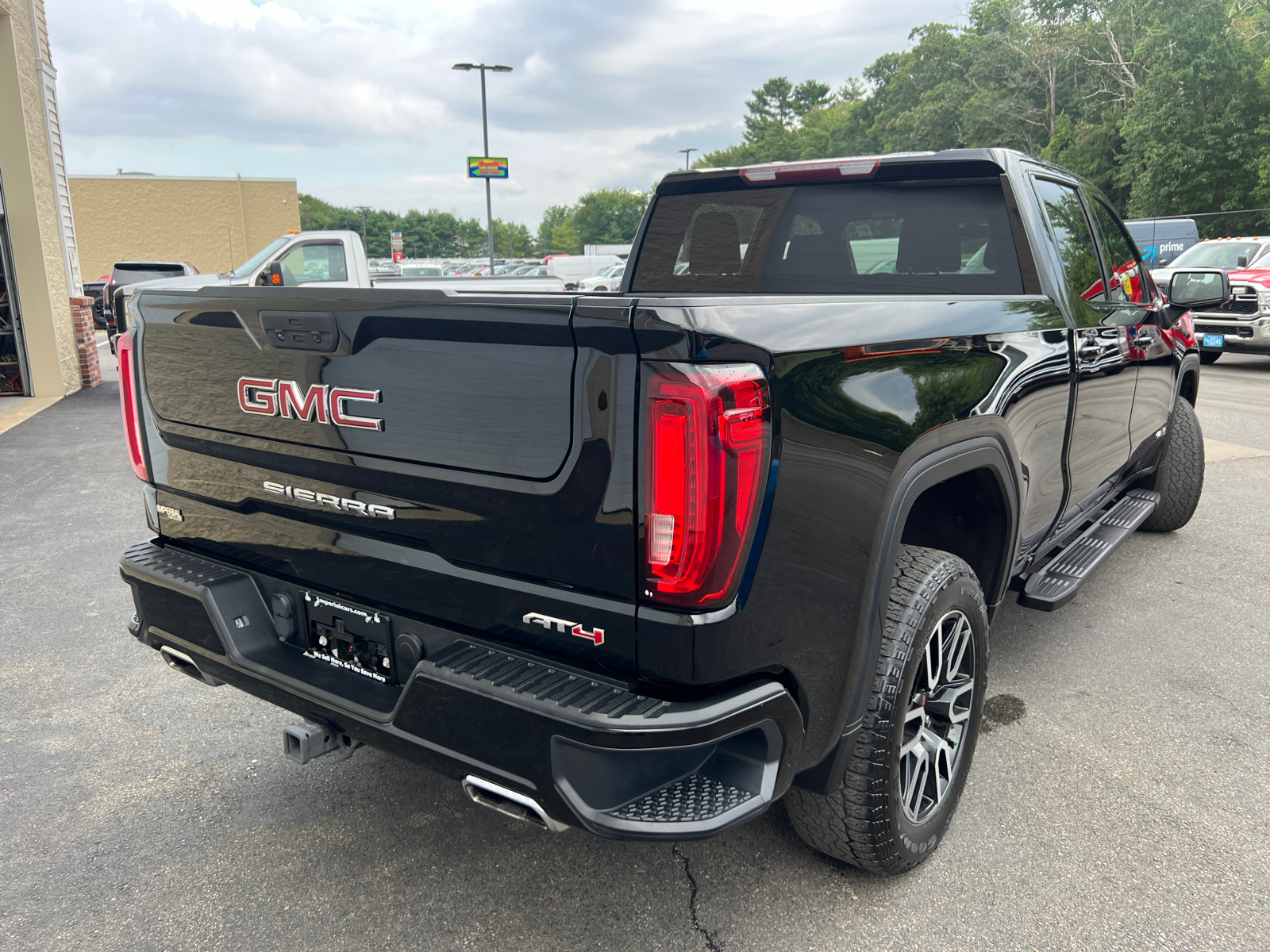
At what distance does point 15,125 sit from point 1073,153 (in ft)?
134

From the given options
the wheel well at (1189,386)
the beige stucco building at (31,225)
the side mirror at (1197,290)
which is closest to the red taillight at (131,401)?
the side mirror at (1197,290)

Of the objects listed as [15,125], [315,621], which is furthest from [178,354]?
[15,125]

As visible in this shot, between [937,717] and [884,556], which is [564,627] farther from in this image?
[937,717]

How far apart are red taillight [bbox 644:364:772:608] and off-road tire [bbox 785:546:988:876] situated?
665mm

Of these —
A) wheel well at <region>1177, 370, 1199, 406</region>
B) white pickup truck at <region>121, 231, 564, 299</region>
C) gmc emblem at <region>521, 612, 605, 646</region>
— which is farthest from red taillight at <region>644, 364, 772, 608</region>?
white pickup truck at <region>121, 231, 564, 299</region>

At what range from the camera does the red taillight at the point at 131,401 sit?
2.63 metres

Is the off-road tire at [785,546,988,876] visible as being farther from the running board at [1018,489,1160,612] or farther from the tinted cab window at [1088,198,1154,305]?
the tinted cab window at [1088,198,1154,305]

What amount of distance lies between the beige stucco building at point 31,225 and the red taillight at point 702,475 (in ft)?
40.6

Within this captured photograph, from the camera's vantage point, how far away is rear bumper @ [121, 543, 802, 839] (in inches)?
67.5

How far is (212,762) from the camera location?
3016mm

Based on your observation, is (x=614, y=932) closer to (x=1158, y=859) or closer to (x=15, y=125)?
(x=1158, y=859)

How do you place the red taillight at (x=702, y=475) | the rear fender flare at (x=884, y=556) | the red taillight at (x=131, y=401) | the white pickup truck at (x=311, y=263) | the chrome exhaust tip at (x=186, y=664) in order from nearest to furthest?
1. the red taillight at (x=702, y=475)
2. the rear fender flare at (x=884, y=556)
3. the chrome exhaust tip at (x=186, y=664)
4. the red taillight at (x=131, y=401)
5. the white pickup truck at (x=311, y=263)

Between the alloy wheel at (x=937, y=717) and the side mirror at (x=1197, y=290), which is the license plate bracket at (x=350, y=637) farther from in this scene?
the side mirror at (x=1197, y=290)

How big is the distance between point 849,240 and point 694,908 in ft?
8.04
